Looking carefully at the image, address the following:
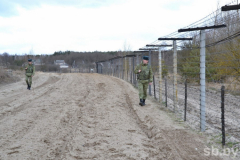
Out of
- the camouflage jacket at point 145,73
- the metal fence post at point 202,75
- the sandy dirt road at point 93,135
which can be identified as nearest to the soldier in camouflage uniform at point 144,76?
the camouflage jacket at point 145,73

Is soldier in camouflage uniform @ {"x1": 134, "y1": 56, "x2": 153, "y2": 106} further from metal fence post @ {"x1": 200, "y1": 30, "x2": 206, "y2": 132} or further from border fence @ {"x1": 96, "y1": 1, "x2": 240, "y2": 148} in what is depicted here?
metal fence post @ {"x1": 200, "y1": 30, "x2": 206, "y2": 132}

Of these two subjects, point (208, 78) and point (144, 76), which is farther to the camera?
point (208, 78)

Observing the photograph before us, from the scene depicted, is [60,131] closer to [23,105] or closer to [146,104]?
[23,105]

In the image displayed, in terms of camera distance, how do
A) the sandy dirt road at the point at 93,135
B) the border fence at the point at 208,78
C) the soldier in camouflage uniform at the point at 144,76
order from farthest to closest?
the soldier in camouflage uniform at the point at 144,76, the border fence at the point at 208,78, the sandy dirt road at the point at 93,135

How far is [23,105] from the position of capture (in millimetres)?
8891

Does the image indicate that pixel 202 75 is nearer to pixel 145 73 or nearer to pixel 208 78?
pixel 145 73

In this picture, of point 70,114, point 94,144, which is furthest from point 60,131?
point 70,114

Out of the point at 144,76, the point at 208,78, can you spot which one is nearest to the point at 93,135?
the point at 144,76

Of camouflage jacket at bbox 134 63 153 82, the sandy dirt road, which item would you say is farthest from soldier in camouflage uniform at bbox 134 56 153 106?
the sandy dirt road

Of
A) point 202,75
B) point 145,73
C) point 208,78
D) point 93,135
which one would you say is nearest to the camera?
point 93,135

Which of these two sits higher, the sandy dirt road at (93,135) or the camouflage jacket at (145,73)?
the camouflage jacket at (145,73)

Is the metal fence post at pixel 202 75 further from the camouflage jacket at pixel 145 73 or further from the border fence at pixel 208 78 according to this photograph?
the camouflage jacket at pixel 145 73

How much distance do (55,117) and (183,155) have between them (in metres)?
3.91

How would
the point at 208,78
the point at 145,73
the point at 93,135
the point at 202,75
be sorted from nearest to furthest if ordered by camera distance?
the point at 93,135 < the point at 202,75 < the point at 145,73 < the point at 208,78
